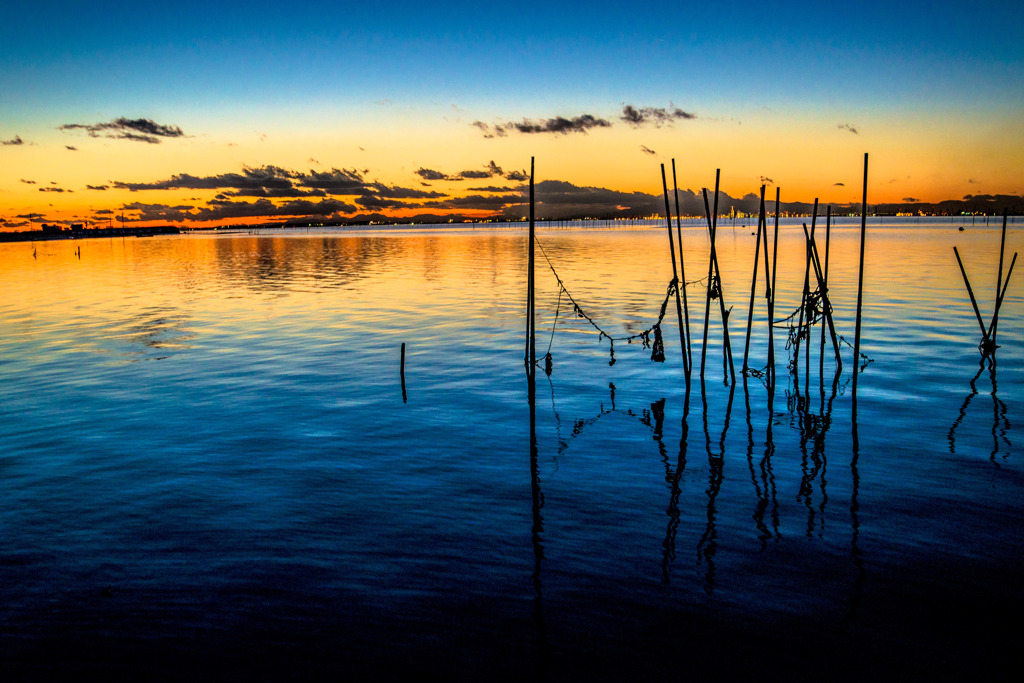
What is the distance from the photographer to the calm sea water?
6879mm

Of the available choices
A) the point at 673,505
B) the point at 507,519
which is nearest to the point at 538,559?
the point at 507,519

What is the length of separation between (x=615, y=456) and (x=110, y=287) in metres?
51.0

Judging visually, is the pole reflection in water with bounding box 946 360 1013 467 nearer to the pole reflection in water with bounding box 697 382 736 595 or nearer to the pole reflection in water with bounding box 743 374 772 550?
the pole reflection in water with bounding box 743 374 772 550

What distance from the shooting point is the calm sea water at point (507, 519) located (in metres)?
6.88

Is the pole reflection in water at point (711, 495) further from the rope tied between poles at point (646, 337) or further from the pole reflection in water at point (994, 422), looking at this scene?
the pole reflection in water at point (994, 422)

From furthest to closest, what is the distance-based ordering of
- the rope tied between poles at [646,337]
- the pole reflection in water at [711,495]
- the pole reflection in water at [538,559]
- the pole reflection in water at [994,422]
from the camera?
the rope tied between poles at [646,337], the pole reflection in water at [994,422], the pole reflection in water at [711,495], the pole reflection in water at [538,559]

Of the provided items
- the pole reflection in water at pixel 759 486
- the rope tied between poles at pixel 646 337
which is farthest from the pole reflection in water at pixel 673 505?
the rope tied between poles at pixel 646 337

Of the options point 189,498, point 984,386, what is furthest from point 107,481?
point 984,386

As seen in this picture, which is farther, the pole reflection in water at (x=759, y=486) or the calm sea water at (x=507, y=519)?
the pole reflection in water at (x=759, y=486)

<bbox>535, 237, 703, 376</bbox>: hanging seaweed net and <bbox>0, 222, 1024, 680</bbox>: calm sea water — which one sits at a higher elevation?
<bbox>535, 237, 703, 376</bbox>: hanging seaweed net

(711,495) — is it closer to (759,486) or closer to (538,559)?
(759,486)

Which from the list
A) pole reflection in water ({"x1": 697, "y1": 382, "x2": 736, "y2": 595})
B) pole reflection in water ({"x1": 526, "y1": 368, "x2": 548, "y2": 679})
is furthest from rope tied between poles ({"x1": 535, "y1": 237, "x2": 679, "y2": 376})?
pole reflection in water ({"x1": 526, "y1": 368, "x2": 548, "y2": 679})

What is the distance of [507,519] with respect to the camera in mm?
10023

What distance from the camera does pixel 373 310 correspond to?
121 feet
